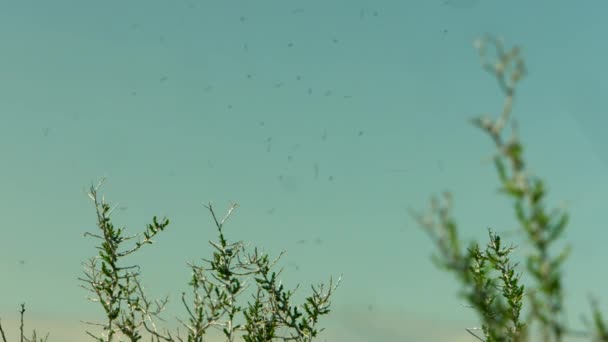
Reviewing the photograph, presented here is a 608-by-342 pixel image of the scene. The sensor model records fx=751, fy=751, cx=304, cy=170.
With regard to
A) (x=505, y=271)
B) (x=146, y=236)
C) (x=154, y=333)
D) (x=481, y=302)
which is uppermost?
(x=146, y=236)

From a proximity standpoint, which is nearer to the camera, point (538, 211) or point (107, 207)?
point (538, 211)

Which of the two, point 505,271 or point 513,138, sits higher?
point 505,271

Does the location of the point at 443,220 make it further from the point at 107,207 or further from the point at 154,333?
the point at 107,207

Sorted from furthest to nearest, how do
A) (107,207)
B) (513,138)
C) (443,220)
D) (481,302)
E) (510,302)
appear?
(107,207), (510,302), (481,302), (443,220), (513,138)

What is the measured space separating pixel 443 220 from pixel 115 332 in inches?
483

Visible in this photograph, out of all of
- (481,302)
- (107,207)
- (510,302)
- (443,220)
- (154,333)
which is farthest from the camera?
(107,207)

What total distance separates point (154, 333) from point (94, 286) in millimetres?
2179

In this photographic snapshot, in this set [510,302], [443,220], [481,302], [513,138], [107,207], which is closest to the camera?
[513,138]

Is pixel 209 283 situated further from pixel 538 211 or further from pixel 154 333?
pixel 538 211

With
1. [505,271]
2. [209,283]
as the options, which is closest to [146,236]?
[209,283]

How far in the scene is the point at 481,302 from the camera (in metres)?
4.87

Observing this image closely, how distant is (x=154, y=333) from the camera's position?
1457 cm

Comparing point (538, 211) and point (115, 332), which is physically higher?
point (115, 332)

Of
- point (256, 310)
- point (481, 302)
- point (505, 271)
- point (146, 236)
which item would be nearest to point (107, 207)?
point (146, 236)
